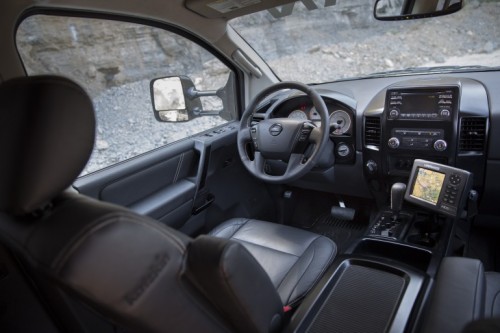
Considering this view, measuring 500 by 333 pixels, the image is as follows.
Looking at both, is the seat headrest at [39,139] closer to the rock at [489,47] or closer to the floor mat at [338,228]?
the floor mat at [338,228]

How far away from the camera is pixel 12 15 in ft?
4.89

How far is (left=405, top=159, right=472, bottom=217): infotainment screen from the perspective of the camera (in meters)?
1.75

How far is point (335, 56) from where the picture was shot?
4.67 m

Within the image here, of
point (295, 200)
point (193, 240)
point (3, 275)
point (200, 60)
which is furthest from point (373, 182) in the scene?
point (3, 275)

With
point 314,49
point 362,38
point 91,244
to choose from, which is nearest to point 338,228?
point 91,244

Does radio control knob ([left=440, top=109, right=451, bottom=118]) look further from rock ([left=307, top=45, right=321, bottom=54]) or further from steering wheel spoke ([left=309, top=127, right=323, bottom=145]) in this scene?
rock ([left=307, top=45, right=321, bottom=54])

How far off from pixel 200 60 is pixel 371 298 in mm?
2008

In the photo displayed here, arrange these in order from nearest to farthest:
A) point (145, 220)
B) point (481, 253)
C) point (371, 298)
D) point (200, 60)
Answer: point (145, 220), point (371, 298), point (481, 253), point (200, 60)

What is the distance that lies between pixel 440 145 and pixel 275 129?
0.91 metres

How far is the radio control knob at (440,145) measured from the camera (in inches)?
79.8

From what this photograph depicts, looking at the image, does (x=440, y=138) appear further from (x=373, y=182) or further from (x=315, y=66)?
(x=315, y=66)

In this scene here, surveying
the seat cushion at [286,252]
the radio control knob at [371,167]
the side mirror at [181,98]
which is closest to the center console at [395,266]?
the seat cushion at [286,252]

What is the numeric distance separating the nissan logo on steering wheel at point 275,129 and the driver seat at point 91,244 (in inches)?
53.9

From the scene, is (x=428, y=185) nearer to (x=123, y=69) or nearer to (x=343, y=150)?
(x=343, y=150)
